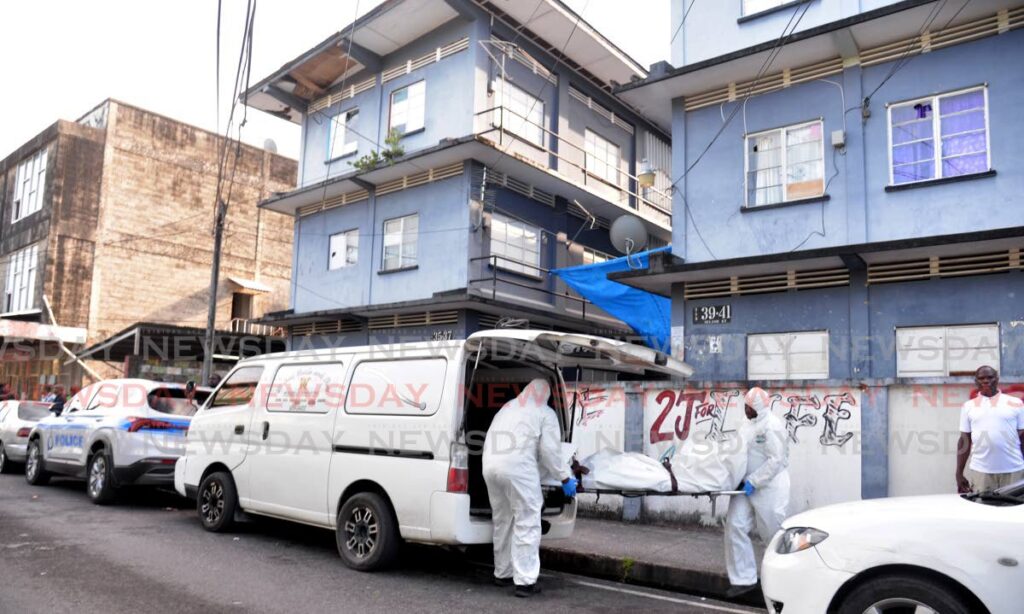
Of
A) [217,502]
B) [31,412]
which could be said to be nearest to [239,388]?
[217,502]

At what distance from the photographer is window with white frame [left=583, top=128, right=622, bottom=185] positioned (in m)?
19.8

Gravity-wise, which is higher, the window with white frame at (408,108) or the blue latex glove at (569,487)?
the window with white frame at (408,108)

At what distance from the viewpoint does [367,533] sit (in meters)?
6.86

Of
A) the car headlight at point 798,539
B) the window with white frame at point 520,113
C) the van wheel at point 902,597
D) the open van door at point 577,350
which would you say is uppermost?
the window with white frame at point 520,113

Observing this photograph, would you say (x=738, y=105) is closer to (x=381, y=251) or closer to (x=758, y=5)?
(x=758, y=5)

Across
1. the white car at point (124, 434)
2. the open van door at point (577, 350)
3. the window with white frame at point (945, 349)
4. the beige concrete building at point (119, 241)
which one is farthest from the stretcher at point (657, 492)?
the beige concrete building at point (119, 241)

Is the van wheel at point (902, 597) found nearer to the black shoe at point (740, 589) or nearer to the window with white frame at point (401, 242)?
the black shoe at point (740, 589)

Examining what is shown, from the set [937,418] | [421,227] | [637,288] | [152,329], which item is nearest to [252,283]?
[152,329]

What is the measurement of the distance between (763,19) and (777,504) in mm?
9019

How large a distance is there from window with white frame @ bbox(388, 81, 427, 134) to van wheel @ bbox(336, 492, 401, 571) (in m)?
12.1

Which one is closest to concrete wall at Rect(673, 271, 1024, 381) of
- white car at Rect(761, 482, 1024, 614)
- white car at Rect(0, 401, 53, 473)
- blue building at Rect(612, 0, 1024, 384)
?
blue building at Rect(612, 0, 1024, 384)

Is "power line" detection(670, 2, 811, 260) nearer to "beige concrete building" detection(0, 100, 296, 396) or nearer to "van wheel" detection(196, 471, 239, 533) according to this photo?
"van wheel" detection(196, 471, 239, 533)

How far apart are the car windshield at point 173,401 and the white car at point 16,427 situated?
14.9 ft

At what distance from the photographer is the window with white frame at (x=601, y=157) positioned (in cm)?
1984
